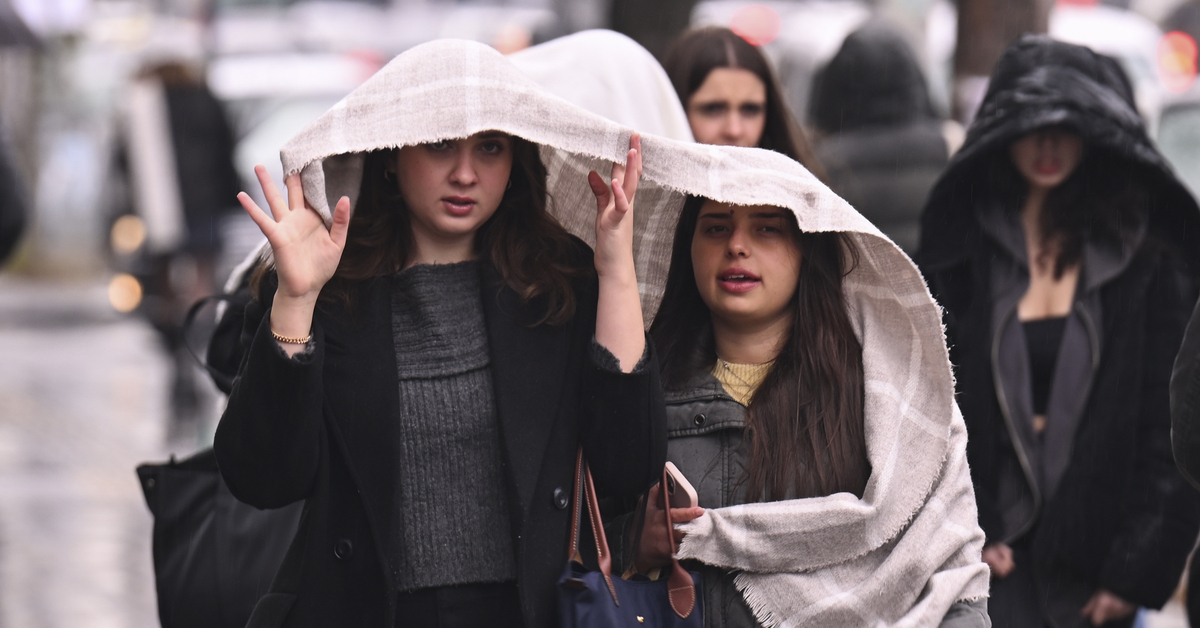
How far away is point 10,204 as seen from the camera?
418cm

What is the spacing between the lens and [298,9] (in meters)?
28.8

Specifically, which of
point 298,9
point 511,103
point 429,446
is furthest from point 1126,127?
point 298,9

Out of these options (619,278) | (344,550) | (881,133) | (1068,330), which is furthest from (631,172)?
(881,133)

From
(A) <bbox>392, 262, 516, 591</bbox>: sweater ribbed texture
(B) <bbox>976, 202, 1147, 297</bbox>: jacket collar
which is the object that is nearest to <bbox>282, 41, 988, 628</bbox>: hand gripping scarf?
(A) <bbox>392, 262, 516, 591</bbox>: sweater ribbed texture

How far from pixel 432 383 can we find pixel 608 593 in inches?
22.0

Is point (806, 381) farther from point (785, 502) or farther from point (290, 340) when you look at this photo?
point (290, 340)

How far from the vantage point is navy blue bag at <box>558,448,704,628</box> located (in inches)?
113

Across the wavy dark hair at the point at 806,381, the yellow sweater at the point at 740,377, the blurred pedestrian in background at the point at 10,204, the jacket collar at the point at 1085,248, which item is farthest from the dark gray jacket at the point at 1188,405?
the blurred pedestrian in background at the point at 10,204

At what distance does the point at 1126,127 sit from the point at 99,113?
94.2 feet

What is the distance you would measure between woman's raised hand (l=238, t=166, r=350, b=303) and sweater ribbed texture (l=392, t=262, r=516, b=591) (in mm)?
239

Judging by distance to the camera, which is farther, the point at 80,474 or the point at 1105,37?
the point at 1105,37

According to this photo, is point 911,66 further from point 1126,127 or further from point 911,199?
point 1126,127

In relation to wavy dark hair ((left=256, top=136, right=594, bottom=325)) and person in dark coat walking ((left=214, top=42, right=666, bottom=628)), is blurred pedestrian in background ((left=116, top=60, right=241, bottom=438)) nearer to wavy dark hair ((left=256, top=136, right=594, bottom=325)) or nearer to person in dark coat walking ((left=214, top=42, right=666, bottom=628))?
wavy dark hair ((left=256, top=136, right=594, bottom=325))

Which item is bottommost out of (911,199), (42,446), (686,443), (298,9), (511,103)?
(42,446)
